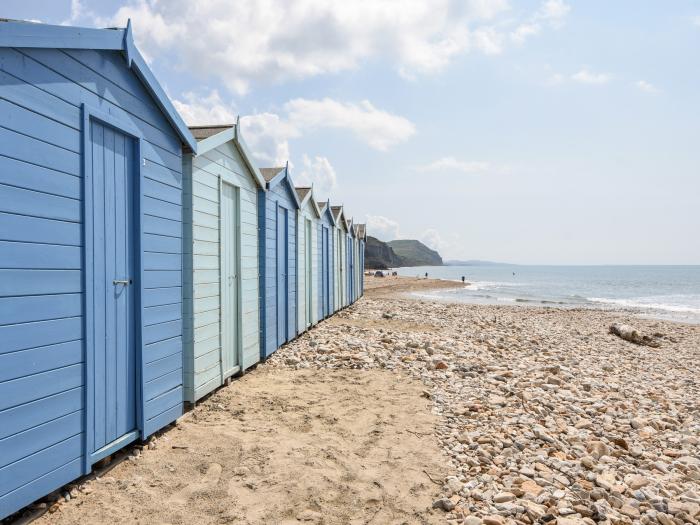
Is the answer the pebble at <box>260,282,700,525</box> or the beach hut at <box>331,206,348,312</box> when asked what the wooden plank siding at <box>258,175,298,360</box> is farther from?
the beach hut at <box>331,206,348,312</box>

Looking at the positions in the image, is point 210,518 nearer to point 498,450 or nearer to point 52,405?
point 52,405

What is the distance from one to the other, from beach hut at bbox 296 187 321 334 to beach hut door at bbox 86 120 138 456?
22.3 ft

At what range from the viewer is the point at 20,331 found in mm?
3088

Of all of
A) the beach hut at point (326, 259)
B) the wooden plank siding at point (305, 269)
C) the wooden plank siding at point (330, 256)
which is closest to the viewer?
the wooden plank siding at point (305, 269)

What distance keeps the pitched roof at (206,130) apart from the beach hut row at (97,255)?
0.06 m

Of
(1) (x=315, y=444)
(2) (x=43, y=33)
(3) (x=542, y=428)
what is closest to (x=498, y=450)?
(3) (x=542, y=428)

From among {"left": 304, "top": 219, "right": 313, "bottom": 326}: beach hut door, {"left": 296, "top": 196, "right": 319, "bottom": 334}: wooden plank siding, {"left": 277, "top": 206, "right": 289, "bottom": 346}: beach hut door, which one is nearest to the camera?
{"left": 277, "top": 206, "right": 289, "bottom": 346}: beach hut door

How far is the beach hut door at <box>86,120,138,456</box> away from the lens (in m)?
3.87

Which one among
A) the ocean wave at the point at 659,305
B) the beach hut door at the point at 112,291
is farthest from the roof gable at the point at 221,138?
the ocean wave at the point at 659,305

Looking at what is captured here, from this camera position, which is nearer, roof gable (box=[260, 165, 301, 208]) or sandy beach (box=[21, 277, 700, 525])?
sandy beach (box=[21, 277, 700, 525])

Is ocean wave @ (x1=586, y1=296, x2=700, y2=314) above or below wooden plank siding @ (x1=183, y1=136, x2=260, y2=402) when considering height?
below

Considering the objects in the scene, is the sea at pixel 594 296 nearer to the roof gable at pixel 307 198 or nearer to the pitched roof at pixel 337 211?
the pitched roof at pixel 337 211

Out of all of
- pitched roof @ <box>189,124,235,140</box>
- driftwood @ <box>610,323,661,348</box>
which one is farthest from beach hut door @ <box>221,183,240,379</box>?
driftwood @ <box>610,323,661,348</box>

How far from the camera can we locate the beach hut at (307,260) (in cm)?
1134
